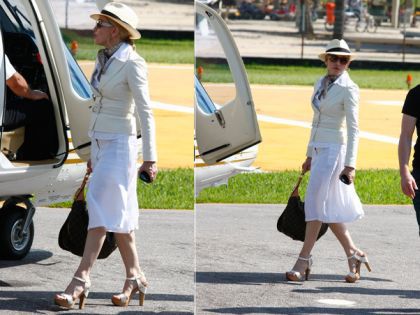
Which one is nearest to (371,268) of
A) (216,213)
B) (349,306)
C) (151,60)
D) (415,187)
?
(349,306)

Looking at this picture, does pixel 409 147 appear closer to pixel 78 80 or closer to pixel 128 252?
pixel 128 252

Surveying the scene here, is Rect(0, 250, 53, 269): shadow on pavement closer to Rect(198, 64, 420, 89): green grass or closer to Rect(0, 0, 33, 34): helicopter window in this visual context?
Rect(0, 0, 33, 34): helicopter window

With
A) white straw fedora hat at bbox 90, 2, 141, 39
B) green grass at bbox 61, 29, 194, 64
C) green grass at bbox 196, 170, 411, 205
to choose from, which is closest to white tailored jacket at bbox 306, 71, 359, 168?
white straw fedora hat at bbox 90, 2, 141, 39

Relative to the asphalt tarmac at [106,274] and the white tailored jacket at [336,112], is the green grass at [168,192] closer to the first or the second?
the asphalt tarmac at [106,274]

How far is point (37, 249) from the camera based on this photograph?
9.09 meters

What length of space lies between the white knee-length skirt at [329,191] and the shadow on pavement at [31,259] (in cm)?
185

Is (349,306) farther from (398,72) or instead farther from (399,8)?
(399,8)

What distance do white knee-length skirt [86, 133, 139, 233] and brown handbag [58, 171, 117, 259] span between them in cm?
42

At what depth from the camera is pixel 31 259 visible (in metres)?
8.66

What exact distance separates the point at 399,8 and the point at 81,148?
32.4 m

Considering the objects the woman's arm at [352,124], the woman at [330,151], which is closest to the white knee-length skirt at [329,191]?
the woman at [330,151]

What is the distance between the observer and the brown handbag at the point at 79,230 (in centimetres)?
723

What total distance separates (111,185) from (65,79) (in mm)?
1803

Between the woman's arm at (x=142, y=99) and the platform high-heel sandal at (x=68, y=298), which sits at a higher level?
the woman's arm at (x=142, y=99)
